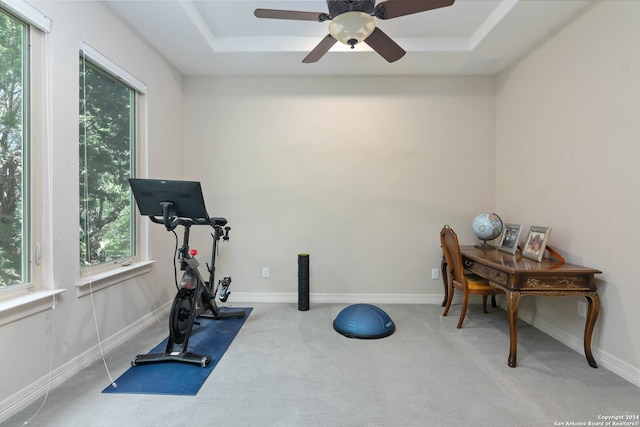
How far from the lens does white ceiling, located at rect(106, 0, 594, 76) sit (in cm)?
246

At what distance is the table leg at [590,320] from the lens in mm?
2090

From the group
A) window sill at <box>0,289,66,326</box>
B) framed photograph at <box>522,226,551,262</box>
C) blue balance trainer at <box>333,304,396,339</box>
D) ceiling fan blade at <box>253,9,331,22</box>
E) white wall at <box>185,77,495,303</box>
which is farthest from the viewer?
white wall at <box>185,77,495,303</box>

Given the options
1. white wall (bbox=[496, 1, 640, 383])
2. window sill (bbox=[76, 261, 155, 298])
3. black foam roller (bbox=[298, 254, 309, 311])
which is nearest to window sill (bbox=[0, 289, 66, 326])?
window sill (bbox=[76, 261, 155, 298])

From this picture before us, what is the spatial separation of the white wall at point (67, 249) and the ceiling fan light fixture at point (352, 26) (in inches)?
73.1

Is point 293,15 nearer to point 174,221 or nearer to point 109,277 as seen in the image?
point 174,221

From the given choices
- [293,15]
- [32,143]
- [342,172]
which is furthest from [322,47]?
[32,143]

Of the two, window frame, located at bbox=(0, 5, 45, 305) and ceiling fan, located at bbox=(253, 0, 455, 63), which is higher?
A: ceiling fan, located at bbox=(253, 0, 455, 63)

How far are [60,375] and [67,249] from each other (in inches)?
33.1

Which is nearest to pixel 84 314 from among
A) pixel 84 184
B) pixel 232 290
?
pixel 84 184

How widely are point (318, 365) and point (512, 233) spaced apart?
2368 millimetres

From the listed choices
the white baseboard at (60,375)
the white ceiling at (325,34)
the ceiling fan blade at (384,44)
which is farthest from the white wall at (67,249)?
the ceiling fan blade at (384,44)

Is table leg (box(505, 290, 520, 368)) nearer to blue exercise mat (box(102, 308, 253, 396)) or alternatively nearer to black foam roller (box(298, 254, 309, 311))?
black foam roller (box(298, 254, 309, 311))

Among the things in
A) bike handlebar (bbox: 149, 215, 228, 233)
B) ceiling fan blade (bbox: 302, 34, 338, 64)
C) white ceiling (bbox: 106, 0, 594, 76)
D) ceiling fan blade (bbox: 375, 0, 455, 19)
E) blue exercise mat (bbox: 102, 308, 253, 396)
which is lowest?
blue exercise mat (bbox: 102, 308, 253, 396)

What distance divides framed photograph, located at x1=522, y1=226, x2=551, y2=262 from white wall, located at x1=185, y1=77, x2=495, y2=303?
0.95m
